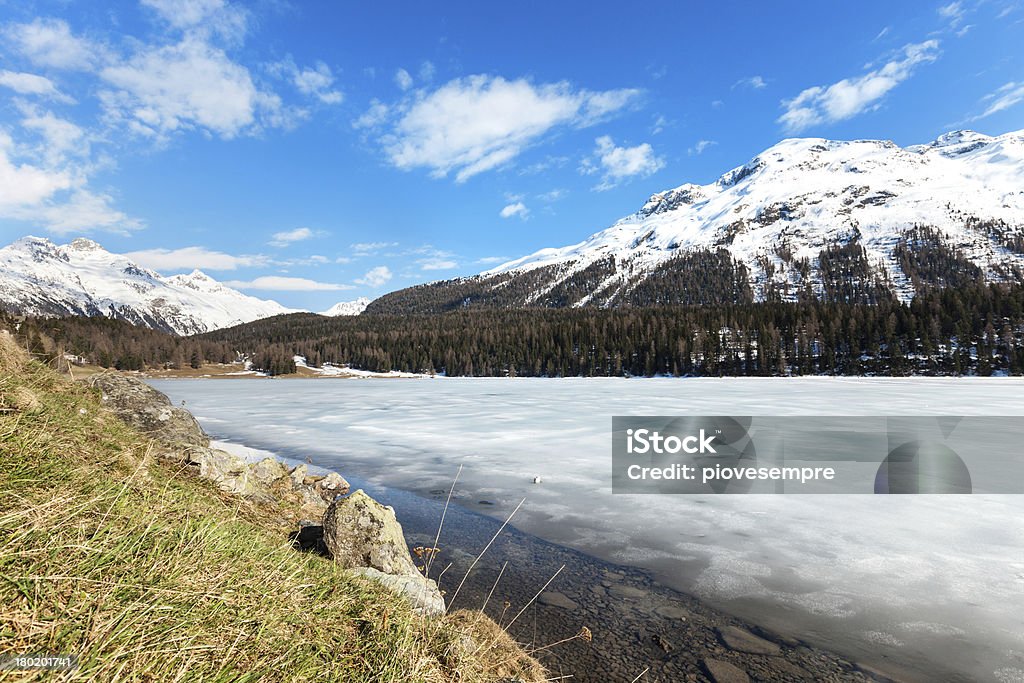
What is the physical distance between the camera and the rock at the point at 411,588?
15.7 feet

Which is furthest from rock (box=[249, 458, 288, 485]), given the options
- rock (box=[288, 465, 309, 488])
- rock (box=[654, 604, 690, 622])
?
rock (box=[654, 604, 690, 622])

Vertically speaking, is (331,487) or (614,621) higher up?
(331,487)

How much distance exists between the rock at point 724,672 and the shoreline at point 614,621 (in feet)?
0.07

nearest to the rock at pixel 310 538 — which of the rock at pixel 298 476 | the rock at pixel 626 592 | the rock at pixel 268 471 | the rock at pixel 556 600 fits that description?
the rock at pixel 268 471

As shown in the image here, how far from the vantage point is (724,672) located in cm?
532

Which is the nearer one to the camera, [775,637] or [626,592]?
[775,637]

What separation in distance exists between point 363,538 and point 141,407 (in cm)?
687

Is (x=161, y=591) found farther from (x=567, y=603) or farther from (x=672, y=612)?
(x=672, y=612)

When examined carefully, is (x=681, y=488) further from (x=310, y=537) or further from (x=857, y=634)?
(x=310, y=537)

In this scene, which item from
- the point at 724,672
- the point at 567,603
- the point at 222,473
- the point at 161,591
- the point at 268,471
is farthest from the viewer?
the point at 268,471

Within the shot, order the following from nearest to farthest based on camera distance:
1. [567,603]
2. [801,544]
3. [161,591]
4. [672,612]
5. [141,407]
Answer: [161,591] < [672,612] < [567,603] < [801,544] < [141,407]

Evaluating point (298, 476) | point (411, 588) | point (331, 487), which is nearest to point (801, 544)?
point (411, 588)

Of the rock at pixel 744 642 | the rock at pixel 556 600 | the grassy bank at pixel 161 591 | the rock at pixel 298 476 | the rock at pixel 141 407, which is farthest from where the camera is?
the rock at pixel 298 476

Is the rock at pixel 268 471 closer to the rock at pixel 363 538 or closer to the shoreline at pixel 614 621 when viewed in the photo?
the shoreline at pixel 614 621
